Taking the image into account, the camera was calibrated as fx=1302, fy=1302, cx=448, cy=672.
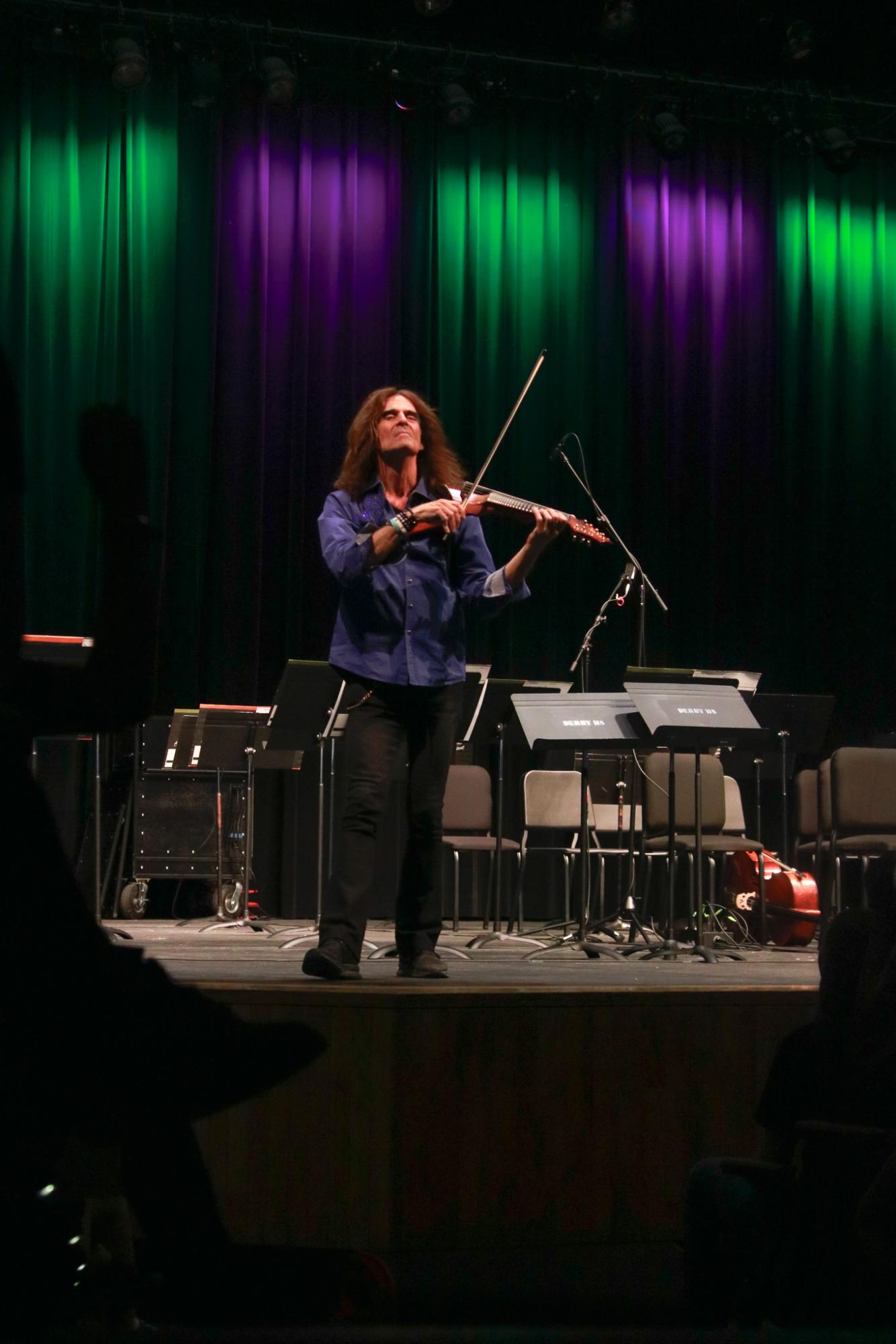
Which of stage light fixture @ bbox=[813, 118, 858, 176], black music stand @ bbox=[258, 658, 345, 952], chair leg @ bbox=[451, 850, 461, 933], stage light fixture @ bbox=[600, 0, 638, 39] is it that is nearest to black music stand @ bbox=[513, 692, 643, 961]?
black music stand @ bbox=[258, 658, 345, 952]

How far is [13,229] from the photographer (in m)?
6.98

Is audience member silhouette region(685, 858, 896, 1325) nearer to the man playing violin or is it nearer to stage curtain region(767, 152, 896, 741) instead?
the man playing violin

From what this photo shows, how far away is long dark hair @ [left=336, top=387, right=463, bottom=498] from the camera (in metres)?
2.85

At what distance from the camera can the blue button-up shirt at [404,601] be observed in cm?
274

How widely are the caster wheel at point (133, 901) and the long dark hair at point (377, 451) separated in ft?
14.0

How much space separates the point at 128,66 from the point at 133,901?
4324 mm

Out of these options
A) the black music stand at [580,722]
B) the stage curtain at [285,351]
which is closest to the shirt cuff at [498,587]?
the black music stand at [580,722]

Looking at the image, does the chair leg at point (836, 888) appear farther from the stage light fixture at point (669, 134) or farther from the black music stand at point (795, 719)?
the stage light fixture at point (669, 134)

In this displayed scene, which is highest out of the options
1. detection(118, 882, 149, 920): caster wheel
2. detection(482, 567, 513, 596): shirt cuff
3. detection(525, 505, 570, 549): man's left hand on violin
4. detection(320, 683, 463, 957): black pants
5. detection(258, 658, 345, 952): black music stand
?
detection(525, 505, 570, 549): man's left hand on violin

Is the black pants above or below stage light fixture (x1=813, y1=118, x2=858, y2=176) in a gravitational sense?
below

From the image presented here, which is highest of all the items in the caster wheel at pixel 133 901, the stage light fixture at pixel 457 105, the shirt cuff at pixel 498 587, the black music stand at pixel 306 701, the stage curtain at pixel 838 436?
the stage light fixture at pixel 457 105

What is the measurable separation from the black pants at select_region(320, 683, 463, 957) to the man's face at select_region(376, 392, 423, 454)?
20.8 inches

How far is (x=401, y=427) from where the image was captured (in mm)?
2822

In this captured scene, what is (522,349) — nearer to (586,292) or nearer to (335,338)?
(586,292)
